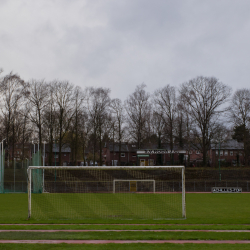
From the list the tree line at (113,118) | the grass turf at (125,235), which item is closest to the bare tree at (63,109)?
the tree line at (113,118)

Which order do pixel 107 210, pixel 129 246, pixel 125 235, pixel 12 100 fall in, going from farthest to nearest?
pixel 12 100
pixel 107 210
pixel 125 235
pixel 129 246

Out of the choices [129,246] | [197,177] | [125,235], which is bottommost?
[197,177]

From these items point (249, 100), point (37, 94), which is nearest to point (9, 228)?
point (37, 94)

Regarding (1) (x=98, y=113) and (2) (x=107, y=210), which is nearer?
(2) (x=107, y=210)

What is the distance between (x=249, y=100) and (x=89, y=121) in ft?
100

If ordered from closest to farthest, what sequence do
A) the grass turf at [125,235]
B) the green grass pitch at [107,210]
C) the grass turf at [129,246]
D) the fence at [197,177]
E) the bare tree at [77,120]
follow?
the grass turf at [129,246] → the grass turf at [125,235] → the green grass pitch at [107,210] → the fence at [197,177] → the bare tree at [77,120]

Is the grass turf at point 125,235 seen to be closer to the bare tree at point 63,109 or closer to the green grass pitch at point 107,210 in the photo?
the green grass pitch at point 107,210

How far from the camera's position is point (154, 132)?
2488 inches

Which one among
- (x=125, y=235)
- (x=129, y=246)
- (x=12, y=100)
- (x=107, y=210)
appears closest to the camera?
(x=129, y=246)

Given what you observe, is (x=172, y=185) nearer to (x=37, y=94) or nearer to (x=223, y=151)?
(x=37, y=94)

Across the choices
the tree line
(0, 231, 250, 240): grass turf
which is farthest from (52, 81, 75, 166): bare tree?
(0, 231, 250, 240): grass turf

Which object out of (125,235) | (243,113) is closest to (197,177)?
(243,113)

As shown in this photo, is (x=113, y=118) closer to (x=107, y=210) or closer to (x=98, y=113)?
(x=98, y=113)

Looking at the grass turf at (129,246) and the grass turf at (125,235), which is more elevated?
the grass turf at (129,246)
